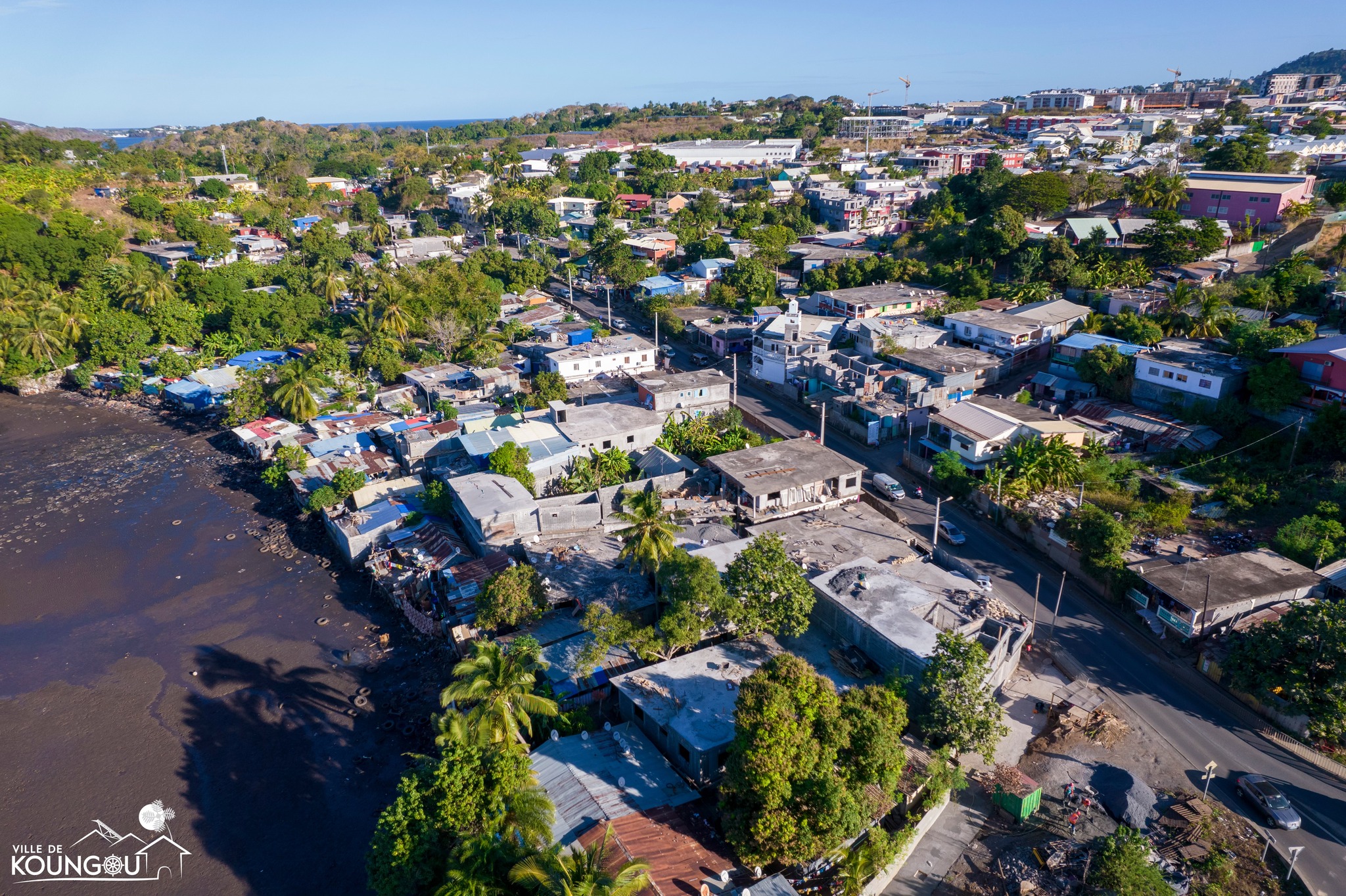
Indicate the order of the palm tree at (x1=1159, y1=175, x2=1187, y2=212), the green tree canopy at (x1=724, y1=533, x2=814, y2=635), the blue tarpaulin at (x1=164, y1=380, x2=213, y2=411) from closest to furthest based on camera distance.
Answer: the green tree canopy at (x1=724, y1=533, x2=814, y2=635) < the blue tarpaulin at (x1=164, y1=380, x2=213, y2=411) < the palm tree at (x1=1159, y1=175, x2=1187, y2=212)

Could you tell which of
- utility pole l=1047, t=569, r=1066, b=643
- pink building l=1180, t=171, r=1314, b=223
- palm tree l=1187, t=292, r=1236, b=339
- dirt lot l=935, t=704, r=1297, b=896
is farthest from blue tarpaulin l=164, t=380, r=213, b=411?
pink building l=1180, t=171, r=1314, b=223

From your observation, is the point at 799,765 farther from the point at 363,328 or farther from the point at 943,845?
the point at 363,328

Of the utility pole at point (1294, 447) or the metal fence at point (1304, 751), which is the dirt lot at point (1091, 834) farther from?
the utility pole at point (1294, 447)

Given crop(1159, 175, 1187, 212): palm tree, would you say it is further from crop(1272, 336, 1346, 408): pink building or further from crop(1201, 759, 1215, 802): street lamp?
crop(1201, 759, 1215, 802): street lamp

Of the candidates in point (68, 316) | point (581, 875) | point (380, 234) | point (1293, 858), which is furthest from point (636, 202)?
point (1293, 858)

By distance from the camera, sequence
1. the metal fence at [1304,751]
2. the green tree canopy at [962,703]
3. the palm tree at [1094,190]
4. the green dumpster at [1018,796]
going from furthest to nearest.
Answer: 1. the palm tree at [1094,190]
2. the metal fence at [1304,751]
3. the green tree canopy at [962,703]
4. the green dumpster at [1018,796]

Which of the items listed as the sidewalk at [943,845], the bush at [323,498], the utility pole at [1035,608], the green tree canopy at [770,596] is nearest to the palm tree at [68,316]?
the bush at [323,498]
